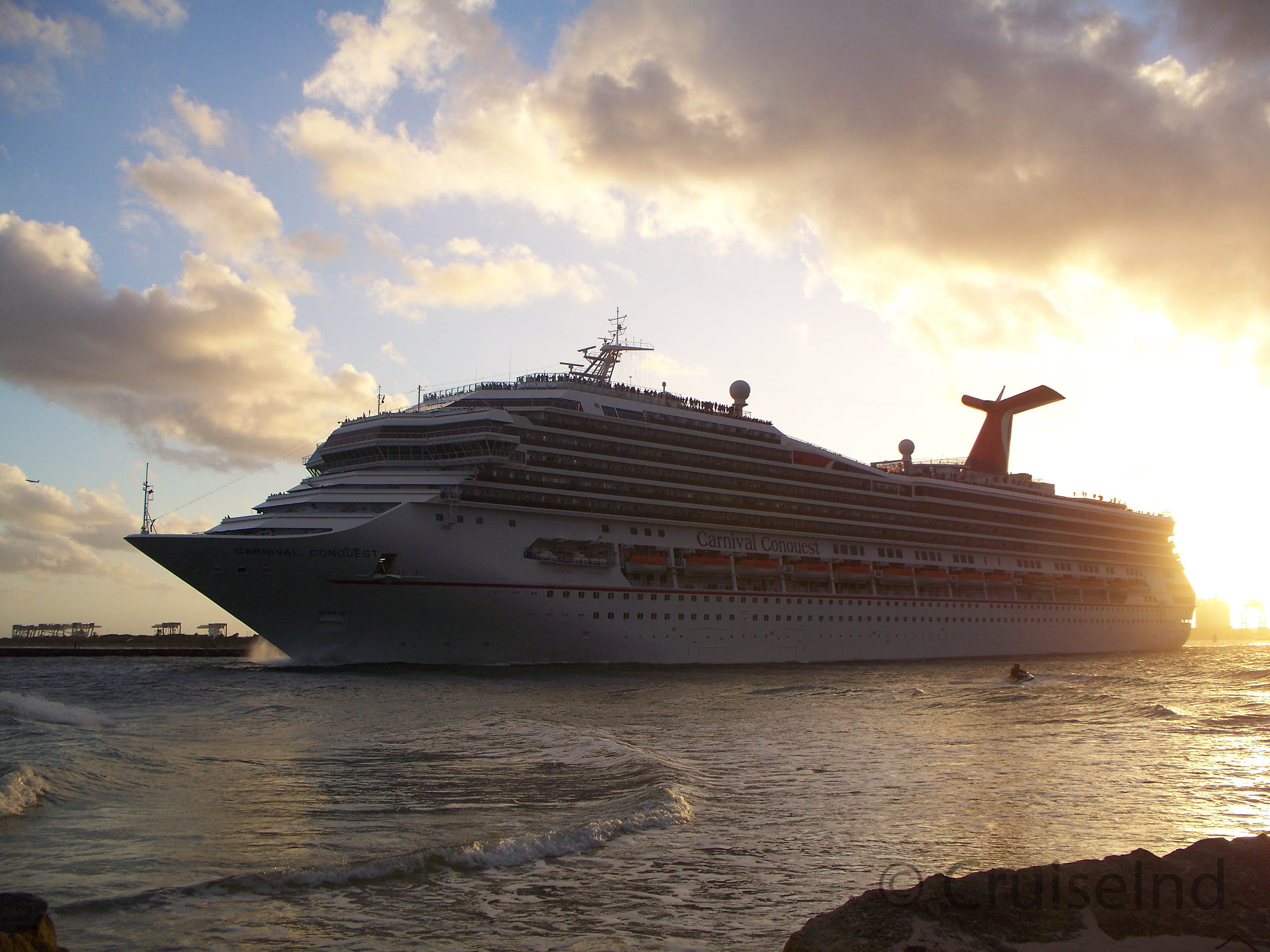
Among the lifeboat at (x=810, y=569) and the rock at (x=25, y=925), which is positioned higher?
the lifeboat at (x=810, y=569)

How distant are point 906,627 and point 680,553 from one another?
71.7 ft

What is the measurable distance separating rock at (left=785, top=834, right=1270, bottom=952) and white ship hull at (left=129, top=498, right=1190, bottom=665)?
3588cm

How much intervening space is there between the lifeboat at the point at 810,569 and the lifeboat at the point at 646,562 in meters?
11.6

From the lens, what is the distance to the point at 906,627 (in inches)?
2440

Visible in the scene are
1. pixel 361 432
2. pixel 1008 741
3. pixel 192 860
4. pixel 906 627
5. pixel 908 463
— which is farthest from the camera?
pixel 908 463

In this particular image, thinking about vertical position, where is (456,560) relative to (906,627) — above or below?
above

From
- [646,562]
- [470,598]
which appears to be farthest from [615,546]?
[470,598]

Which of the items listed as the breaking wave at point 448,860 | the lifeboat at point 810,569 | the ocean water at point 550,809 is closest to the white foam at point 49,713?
the ocean water at point 550,809

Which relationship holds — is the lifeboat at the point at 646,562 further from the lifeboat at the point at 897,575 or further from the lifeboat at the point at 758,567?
the lifeboat at the point at 897,575

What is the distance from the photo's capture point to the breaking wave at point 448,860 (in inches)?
335

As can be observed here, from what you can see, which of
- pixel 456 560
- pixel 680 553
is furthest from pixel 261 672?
pixel 680 553

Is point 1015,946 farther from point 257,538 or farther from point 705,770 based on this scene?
point 257,538

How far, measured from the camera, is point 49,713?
923 inches

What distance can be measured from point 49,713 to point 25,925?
2270cm
